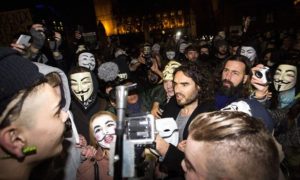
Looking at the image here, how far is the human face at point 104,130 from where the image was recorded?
9.09 ft

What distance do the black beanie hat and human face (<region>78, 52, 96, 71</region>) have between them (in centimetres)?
396

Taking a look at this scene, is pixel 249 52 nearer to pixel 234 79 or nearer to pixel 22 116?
pixel 234 79

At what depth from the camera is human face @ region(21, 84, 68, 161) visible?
122 centimetres

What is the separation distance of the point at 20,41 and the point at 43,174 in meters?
2.44

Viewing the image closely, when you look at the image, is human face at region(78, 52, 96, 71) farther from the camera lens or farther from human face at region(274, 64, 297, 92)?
human face at region(274, 64, 297, 92)

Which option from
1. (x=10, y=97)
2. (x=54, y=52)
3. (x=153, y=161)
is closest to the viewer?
(x=10, y=97)

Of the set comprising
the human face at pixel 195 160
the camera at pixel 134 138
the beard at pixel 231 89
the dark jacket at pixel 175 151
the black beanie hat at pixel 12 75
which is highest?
the black beanie hat at pixel 12 75

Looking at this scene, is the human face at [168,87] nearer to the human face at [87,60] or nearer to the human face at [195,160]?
the human face at [87,60]

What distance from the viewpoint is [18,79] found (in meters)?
1.17

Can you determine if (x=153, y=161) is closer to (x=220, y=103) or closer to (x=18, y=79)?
(x=220, y=103)

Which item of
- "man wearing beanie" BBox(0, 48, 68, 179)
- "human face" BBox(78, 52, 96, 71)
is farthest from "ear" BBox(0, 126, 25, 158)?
"human face" BBox(78, 52, 96, 71)

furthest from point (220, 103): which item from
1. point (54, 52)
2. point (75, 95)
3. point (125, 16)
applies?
point (125, 16)

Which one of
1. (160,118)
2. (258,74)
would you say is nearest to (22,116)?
(160,118)

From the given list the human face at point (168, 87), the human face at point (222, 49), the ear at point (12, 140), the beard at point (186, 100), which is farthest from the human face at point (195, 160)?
the human face at point (222, 49)
